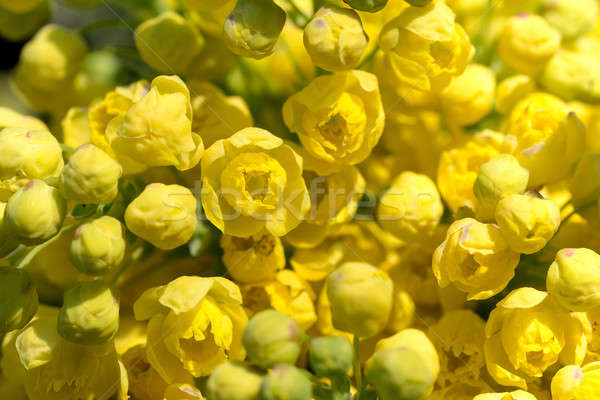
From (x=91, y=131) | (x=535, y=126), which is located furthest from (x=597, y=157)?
(x=91, y=131)

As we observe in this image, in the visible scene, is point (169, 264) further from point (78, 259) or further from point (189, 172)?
point (78, 259)

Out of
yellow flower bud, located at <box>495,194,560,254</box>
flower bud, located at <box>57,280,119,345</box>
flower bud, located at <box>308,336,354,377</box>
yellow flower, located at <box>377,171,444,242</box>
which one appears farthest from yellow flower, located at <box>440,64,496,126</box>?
flower bud, located at <box>57,280,119,345</box>

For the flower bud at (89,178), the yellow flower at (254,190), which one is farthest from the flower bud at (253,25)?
the flower bud at (89,178)

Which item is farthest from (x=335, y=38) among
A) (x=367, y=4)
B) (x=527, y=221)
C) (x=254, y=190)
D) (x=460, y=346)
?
(x=460, y=346)

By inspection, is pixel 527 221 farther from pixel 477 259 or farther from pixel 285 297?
pixel 285 297

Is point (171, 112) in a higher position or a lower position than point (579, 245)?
higher

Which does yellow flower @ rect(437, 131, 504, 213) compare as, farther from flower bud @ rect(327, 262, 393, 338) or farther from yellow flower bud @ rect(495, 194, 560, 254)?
flower bud @ rect(327, 262, 393, 338)

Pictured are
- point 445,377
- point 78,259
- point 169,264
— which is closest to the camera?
point 78,259
